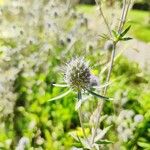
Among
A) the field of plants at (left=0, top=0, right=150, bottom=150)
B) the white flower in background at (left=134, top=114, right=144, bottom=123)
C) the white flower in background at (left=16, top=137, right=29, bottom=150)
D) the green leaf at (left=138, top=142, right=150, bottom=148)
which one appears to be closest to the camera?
the field of plants at (left=0, top=0, right=150, bottom=150)

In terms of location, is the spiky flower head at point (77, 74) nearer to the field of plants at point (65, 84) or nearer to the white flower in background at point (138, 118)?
the field of plants at point (65, 84)

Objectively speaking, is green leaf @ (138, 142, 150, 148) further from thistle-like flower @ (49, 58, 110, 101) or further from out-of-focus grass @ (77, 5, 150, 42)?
out-of-focus grass @ (77, 5, 150, 42)

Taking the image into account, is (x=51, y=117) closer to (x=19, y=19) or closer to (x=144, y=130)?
(x=144, y=130)

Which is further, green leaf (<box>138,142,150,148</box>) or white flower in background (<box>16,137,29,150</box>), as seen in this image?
green leaf (<box>138,142,150,148</box>)

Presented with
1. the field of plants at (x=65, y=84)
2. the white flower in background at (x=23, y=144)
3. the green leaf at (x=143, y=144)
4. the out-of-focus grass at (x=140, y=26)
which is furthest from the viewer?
the out-of-focus grass at (x=140, y=26)

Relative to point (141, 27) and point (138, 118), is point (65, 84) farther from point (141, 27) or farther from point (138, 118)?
point (141, 27)

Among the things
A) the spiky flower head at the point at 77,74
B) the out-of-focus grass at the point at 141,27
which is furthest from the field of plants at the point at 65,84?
the out-of-focus grass at the point at 141,27

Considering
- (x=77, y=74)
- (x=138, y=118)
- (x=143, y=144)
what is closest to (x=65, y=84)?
(x=77, y=74)

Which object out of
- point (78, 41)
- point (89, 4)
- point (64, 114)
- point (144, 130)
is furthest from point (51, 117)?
point (89, 4)

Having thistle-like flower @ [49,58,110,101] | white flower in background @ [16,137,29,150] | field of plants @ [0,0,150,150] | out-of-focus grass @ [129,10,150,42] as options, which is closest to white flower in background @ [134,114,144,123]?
field of plants @ [0,0,150,150]
